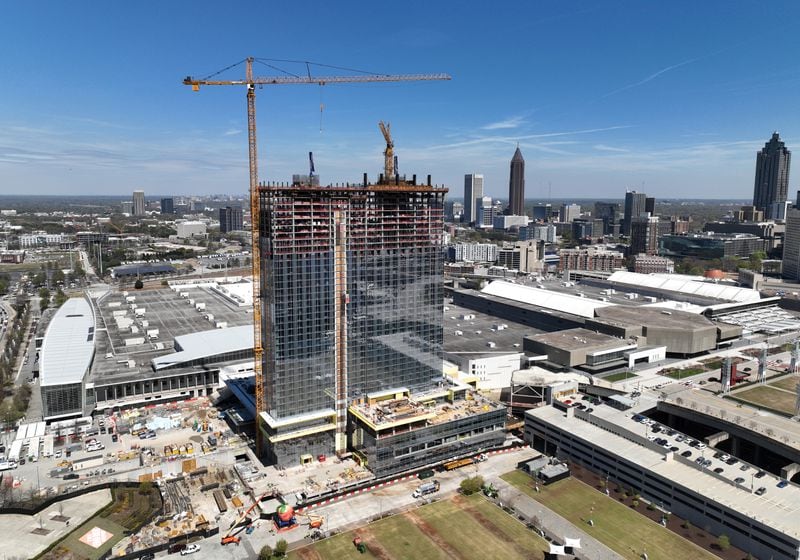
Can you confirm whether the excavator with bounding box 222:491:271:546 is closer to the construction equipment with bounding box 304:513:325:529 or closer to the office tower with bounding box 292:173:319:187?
the construction equipment with bounding box 304:513:325:529

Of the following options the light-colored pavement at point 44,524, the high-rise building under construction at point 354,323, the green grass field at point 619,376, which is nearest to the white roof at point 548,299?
the green grass field at point 619,376

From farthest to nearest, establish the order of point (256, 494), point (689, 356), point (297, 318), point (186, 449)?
1. point (689, 356)
2. point (186, 449)
3. point (297, 318)
4. point (256, 494)

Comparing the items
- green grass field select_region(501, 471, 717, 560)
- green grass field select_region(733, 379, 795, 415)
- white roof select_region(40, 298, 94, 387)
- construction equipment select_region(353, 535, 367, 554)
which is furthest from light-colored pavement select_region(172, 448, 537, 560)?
white roof select_region(40, 298, 94, 387)

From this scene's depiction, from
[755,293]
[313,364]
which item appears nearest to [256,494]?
[313,364]

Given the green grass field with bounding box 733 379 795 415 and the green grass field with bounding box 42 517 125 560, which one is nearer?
the green grass field with bounding box 42 517 125 560

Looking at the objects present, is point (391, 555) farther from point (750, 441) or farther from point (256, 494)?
point (750, 441)

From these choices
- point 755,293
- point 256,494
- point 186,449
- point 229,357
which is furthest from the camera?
point 755,293

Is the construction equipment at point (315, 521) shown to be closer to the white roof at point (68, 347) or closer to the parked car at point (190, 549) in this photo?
the parked car at point (190, 549)
